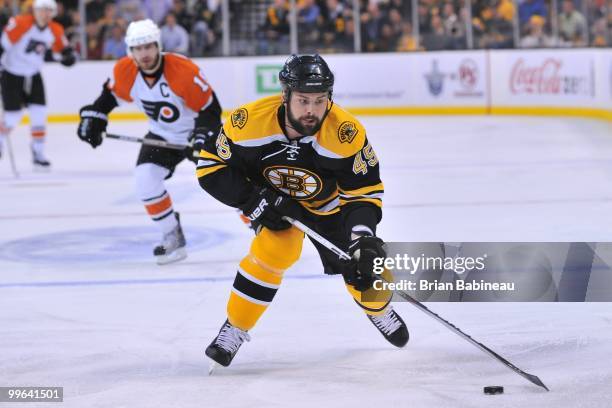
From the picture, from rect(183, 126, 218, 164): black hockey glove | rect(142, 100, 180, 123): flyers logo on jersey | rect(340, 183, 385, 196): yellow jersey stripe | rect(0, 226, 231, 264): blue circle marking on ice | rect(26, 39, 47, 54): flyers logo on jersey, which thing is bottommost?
rect(0, 226, 231, 264): blue circle marking on ice

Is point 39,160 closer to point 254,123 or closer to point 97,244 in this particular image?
point 97,244

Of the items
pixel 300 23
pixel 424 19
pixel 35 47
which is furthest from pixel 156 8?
pixel 35 47

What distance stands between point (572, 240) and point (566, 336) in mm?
1788

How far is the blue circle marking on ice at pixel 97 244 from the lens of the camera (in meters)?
5.72

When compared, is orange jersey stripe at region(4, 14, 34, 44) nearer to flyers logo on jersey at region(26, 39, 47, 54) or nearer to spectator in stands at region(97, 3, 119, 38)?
flyers logo on jersey at region(26, 39, 47, 54)

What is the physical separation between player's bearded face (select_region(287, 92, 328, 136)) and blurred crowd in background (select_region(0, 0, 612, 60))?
9.59 metres

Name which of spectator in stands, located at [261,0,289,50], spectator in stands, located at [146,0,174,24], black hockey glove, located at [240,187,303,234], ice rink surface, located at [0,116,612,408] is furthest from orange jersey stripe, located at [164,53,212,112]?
spectator in stands, located at [146,0,174,24]

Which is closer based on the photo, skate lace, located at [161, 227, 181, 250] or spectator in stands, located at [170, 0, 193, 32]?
skate lace, located at [161, 227, 181, 250]

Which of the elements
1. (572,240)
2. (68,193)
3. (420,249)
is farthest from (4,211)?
(572,240)

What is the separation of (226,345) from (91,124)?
95.4 inches

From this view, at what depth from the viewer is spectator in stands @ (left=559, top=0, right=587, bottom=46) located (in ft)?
39.4

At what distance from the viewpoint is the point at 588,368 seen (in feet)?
11.4

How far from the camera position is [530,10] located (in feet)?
41.3

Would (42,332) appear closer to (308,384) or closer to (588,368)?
(308,384)
